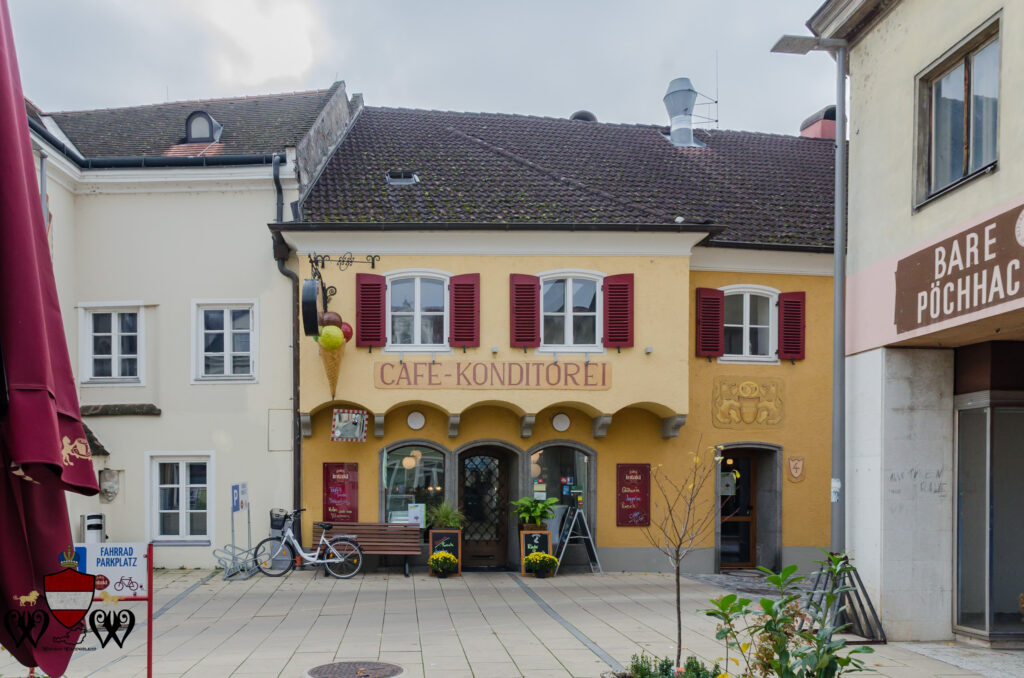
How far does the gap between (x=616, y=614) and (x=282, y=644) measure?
4.49 meters

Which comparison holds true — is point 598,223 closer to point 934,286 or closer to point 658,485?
point 658,485

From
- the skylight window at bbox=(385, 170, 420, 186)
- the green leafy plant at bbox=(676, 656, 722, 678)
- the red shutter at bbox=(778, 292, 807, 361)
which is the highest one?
the skylight window at bbox=(385, 170, 420, 186)

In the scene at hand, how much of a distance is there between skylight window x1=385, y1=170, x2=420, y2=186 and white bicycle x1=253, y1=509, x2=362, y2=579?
21.2 ft

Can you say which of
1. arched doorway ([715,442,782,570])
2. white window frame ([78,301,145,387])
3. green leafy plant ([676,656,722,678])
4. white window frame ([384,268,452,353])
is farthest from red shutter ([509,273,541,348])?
green leafy plant ([676,656,722,678])

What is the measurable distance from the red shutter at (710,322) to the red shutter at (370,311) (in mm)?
5775

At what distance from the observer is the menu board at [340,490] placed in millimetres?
17844

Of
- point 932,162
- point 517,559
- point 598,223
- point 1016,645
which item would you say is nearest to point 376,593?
point 517,559

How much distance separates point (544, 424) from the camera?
1820 centimetres

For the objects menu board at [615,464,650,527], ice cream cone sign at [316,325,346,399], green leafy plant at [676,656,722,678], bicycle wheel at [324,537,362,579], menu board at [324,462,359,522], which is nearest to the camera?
green leafy plant at [676,656,722,678]

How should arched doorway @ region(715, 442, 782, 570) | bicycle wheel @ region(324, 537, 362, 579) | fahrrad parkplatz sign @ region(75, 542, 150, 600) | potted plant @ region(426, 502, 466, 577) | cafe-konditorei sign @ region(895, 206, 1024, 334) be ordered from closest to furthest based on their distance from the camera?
fahrrad parkplatz sign @ region(75, 542, 150, 600), cafe-konditorei sign @ region(895, 206, 1024, 334), bicycle wheel @ region(324, 537, 362, 579), potted plant @ region(426, 502, 466, 577), arched doorway @ region(715, 442, 782, 570)

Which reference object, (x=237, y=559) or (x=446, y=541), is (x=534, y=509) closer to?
(x=446, y=541)

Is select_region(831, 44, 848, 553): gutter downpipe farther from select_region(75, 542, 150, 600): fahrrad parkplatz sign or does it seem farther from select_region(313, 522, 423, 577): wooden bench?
select_region(75, 542, 150, 600): fahrrad parkplatz sign

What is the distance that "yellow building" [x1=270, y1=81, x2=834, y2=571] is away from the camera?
17.4 meters

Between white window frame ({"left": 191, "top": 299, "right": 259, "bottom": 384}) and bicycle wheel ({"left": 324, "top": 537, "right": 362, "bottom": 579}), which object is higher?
white window frame ({"left": 191, "top": 299, "right": 259, "bottom": 384})
